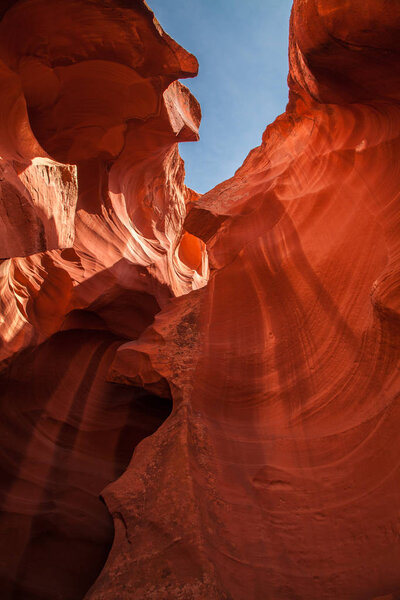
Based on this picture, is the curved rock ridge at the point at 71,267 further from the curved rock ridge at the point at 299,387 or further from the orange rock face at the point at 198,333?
the curved rock ridge at the point at 299,387

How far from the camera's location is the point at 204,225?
7039 millimetres

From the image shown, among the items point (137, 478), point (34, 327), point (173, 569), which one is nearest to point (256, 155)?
point (34, 327)

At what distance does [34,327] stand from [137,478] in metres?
3.33

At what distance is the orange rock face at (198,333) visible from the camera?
10.2ft

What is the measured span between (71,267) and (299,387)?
179 inches

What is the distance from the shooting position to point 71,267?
6.77 m

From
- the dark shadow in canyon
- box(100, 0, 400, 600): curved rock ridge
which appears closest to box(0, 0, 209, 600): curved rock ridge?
the dark shadow in canyon

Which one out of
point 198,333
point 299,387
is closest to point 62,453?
point 198,333

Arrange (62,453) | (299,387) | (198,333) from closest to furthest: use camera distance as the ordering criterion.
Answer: (299,387) < (198,333) < (62,453)

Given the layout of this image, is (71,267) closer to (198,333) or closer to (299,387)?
(198,333)

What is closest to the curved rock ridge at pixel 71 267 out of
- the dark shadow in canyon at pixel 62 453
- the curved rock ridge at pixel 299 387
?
the dark shadow in canyon at pixel 62 453

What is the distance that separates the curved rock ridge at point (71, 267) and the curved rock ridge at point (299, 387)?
3.73ft

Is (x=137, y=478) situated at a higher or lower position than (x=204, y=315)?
lower

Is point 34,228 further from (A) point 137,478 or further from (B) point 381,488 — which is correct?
(B) point 381,488
